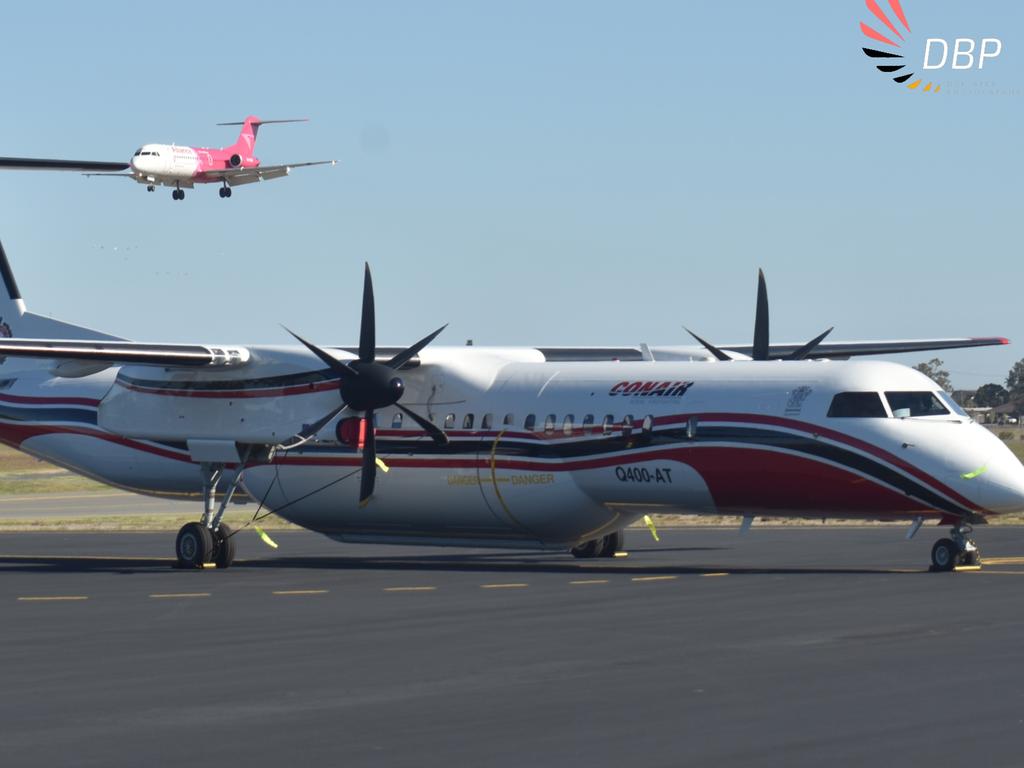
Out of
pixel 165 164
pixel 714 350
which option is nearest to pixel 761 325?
pixel 714 350

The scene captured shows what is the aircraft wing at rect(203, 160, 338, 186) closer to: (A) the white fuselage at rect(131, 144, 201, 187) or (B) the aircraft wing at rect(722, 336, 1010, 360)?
(A) the white fuselage at rect(131, 144, 201, 187)

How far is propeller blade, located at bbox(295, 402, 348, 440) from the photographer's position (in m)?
29.3

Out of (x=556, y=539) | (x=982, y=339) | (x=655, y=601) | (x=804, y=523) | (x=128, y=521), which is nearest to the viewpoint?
(x=655, y=601)

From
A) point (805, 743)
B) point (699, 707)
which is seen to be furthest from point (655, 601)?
point (805, 743)

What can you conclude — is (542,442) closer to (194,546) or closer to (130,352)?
(194,546)

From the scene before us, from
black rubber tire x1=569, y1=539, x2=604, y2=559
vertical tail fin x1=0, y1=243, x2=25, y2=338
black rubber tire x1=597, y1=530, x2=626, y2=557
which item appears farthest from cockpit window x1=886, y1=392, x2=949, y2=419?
vertical tail fin x1=0, y1=243, x2=25, y2=338

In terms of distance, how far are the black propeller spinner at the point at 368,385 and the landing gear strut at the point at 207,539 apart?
2284mm

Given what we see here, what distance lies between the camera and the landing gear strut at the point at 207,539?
2967cm

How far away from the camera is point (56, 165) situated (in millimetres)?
15555

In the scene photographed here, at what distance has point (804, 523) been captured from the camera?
44.5 meters

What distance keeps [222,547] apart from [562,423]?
692 centimetres

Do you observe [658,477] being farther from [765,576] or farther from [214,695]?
[214,695]

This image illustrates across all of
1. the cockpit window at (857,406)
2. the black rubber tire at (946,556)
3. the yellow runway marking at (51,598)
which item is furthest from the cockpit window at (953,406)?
the yellow runway marking at (51,598)

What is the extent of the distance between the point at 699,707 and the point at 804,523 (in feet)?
106
